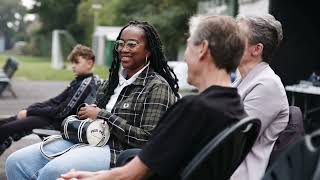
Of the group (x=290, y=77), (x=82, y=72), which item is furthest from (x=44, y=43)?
(x=82, y=72)

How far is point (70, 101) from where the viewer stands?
5.02 meters

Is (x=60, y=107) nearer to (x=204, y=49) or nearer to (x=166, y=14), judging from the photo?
(x=204, y=49)

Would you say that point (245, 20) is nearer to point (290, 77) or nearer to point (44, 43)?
point (290, 77)

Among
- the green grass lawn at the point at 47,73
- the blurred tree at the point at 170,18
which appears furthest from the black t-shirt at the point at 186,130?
the blurred tree at the point at 170,18

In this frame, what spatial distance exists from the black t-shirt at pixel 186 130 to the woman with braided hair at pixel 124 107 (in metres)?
0.99

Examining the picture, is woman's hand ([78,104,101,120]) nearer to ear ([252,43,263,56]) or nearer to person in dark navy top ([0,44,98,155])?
ear ([252,43,263,56])

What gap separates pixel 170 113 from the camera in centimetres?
232

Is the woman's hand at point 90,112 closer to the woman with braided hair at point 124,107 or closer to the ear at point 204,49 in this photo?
the woman with braided hair at point 124,107

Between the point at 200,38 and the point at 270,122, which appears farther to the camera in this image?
the point at 270,122

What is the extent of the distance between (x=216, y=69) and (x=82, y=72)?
307 centimetres

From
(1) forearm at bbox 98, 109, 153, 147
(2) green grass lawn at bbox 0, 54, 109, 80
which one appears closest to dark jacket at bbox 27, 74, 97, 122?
(1) forearm at bbox 98, 109, 153, 147

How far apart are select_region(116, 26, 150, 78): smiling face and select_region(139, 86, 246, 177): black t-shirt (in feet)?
4.66

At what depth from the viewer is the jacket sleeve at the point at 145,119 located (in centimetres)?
331

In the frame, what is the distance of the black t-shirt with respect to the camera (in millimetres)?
2252
